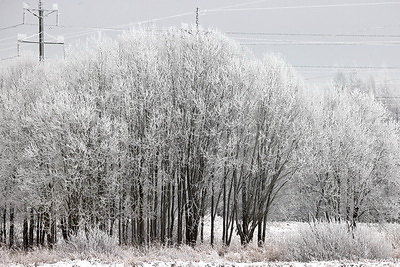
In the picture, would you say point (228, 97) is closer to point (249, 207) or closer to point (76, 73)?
point (249, 207)

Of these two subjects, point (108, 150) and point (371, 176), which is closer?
Result: point (108, 150)

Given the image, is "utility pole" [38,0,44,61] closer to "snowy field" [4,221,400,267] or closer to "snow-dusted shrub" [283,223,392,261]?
"snowy field" [4,221,400,267]

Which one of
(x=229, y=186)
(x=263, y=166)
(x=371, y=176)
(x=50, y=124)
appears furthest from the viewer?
(x=371, y=176)

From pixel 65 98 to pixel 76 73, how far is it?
3.69m


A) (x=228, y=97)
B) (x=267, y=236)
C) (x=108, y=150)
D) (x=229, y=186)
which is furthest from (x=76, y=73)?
(x=267, y=236)

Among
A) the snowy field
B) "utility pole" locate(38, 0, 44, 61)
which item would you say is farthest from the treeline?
the snowy field

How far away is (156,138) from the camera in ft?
111

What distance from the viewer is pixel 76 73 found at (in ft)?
120

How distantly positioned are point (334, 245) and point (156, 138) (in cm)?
1536

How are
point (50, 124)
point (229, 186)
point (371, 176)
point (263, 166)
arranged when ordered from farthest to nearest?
point (371, 176)
point (229, 186)
point (263, 166)
point (50, 124)

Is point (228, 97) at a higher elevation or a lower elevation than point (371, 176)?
higher

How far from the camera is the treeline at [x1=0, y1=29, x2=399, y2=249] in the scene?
33.2 meters

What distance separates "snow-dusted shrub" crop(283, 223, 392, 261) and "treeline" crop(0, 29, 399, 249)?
1202cm

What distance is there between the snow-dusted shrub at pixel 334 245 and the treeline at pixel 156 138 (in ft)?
39.4
